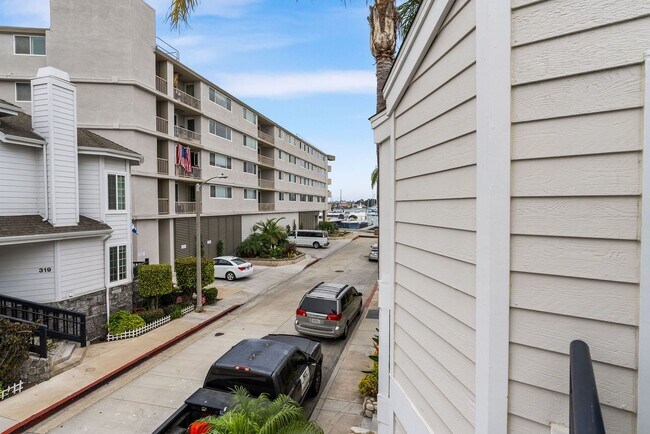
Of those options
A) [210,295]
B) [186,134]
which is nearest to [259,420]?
[210,295]

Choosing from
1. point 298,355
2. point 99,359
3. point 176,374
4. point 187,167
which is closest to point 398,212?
point 298,355

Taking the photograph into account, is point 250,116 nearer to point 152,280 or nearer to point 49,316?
point 152,280

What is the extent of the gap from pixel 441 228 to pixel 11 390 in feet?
35.6

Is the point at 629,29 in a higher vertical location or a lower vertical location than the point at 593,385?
higher

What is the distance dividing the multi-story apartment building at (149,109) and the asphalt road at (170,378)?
9612 mm

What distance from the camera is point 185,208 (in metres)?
24.8

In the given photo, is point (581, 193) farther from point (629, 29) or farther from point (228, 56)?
point (228, 56)

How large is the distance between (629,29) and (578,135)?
54cm

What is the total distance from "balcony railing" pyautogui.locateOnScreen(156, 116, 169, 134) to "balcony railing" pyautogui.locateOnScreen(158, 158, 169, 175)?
6.02 feet

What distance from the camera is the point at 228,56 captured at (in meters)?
17.3

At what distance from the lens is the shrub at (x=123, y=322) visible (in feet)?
39.9

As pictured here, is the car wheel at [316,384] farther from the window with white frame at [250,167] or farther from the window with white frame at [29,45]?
the window with white frame at [250,167]

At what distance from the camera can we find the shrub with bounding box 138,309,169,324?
1301 cm

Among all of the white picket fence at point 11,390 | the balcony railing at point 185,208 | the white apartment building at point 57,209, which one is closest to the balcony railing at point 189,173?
the balcony railing at point 185,208
